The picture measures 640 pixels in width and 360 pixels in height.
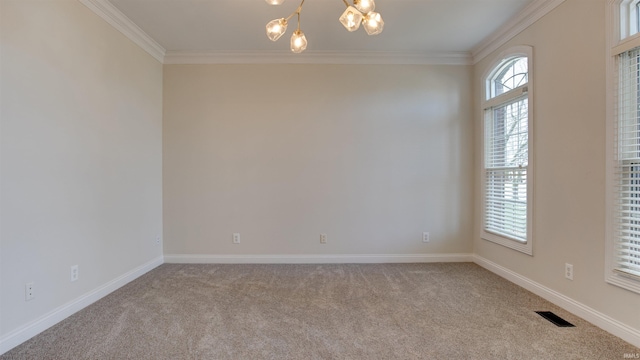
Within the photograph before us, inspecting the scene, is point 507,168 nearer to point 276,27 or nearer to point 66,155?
point 276,27

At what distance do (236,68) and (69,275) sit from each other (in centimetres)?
284

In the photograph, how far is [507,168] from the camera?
10.2ft

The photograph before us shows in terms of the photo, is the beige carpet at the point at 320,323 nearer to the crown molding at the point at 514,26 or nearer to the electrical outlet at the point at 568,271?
the electrical outlet at the point at 568,271

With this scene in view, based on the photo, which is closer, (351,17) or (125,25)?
(351,17)

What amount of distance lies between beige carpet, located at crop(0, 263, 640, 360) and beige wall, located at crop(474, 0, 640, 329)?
0.27m

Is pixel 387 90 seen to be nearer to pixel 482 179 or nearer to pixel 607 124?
pixel 482 179

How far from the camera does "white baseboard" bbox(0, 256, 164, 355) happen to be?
1859mm

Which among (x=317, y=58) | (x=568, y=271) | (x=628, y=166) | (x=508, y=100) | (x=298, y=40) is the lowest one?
(x=568, y=271)

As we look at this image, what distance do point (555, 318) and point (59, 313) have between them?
3959 millimetres

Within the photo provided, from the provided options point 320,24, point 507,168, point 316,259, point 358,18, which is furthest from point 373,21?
point 316,259

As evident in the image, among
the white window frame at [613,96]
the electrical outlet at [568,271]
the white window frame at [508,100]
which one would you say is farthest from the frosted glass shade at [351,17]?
the electrical outlet at [568,271]

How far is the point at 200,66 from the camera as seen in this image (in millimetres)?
3711

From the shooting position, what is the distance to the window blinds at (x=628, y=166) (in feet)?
6.32

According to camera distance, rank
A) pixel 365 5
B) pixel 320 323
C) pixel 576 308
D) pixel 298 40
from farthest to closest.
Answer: pixel 576 308 → pixel 320 323 → pixel 298 40 → pixel 365 5
